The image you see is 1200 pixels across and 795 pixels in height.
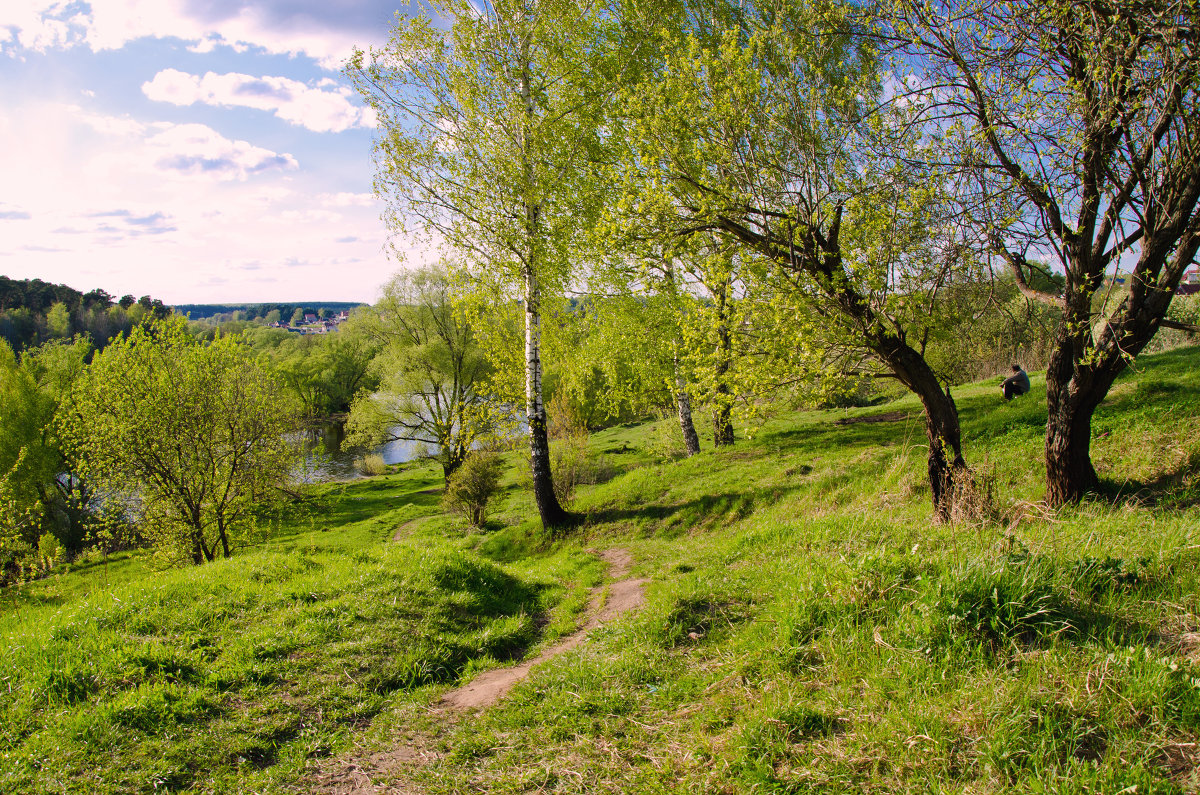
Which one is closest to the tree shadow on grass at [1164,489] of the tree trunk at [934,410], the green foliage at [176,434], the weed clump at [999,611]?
the tree trunk at [934,410]

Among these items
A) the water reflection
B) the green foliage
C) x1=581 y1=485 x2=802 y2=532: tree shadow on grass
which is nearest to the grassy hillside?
x1=581 y1=485 x2=802 y2=532: tree shadow on grass

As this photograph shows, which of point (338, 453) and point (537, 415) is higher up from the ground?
point (537, 415)

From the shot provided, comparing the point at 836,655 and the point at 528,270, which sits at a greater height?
the point at 528,270

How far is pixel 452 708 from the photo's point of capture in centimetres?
481

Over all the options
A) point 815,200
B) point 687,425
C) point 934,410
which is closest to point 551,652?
point 934,410

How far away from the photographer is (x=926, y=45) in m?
6.94

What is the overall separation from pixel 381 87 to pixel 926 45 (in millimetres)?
10478

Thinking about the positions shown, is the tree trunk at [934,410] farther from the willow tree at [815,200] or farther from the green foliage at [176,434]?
the green foliage at [176,434]

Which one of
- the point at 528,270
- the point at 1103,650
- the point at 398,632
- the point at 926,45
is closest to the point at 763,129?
the point at 926,45

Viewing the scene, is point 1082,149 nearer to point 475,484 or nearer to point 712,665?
point 712,665

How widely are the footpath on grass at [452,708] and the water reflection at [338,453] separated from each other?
86.6ft

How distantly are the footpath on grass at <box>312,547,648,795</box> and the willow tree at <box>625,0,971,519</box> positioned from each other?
13.8ft

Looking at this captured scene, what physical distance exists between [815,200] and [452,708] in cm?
763

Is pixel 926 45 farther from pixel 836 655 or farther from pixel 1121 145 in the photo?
pixel 836 655
